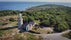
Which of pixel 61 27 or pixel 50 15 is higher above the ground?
pixel 50 15

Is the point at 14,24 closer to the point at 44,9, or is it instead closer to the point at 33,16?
the point at 33,16

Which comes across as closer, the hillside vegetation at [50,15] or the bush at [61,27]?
the bush at [61,27]

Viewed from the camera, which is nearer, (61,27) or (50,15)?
(61,27)

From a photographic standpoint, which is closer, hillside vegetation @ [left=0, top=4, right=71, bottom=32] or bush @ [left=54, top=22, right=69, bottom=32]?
bush @ [left=54, top=22, right=69, bottom=32]

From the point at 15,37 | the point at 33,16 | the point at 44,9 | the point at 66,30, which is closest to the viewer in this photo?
the point at 15,37

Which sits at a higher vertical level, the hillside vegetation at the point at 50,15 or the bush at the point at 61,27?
the hillside vegetation at the point at 50,15

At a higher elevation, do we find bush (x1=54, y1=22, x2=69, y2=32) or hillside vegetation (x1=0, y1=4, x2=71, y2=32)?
hillside vegetation (x1=0, y1=4, x2=71, y2=32)

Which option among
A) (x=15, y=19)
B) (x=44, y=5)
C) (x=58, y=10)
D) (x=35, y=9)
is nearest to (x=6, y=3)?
(x=15, y=19)

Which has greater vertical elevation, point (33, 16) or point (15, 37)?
point (33, 16)
